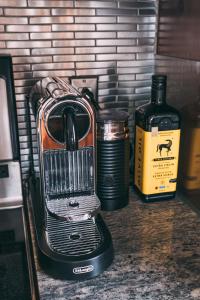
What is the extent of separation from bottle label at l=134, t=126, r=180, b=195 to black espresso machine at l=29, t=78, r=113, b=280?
0.22m

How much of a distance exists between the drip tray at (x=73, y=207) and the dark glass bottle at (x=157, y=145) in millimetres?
241

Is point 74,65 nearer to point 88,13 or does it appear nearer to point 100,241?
point 88,13

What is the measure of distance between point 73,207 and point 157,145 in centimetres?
33

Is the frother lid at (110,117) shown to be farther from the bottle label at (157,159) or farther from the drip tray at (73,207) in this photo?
the drip tray at (73,207)

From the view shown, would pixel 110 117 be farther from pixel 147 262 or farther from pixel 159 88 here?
pixel 147 262

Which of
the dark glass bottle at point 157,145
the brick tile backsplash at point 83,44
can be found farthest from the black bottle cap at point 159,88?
the brick tile backsplash at point 83,44

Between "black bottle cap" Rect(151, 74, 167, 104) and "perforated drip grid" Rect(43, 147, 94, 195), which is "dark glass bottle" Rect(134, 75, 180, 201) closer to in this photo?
"black bottle cap" Rect(151, 74, 167, 104)

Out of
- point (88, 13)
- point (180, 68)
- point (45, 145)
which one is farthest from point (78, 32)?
point (45, 145)

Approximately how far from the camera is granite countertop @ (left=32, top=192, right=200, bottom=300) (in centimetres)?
66

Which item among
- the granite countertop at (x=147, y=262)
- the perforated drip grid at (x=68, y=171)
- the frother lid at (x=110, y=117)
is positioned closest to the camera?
the granite countertop at (x=147, y=262)

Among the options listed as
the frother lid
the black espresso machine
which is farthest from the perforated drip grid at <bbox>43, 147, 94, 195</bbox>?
the frother lid

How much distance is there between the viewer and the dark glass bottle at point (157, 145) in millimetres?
923

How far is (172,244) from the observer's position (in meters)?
0.81

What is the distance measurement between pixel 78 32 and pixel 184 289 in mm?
742
